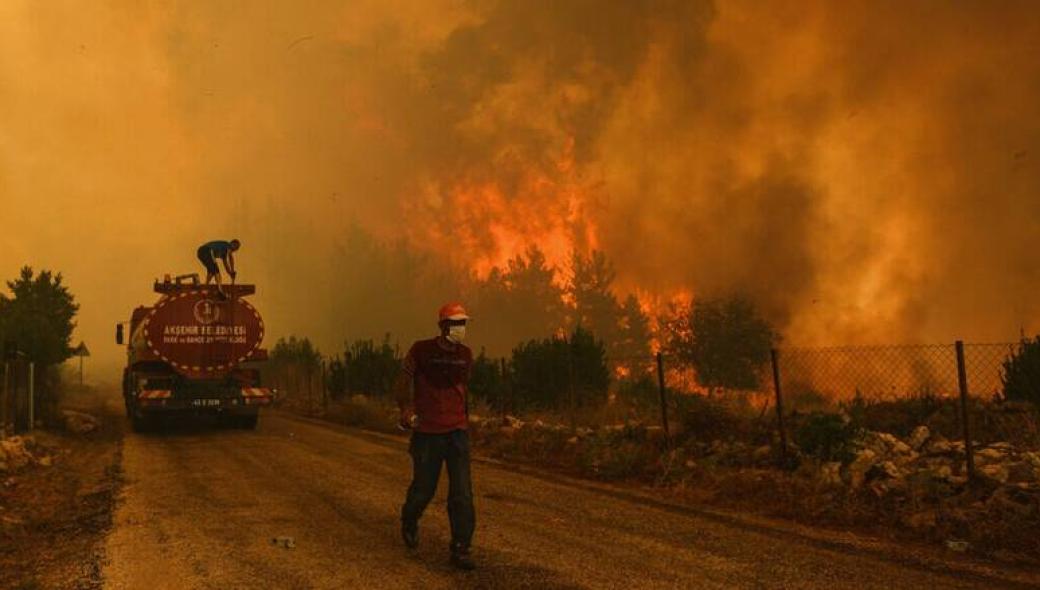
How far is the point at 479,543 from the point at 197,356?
39.8 feet

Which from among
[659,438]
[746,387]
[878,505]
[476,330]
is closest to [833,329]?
[746,387]

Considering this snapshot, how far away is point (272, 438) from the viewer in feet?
52.1

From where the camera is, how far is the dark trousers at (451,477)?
5.61m

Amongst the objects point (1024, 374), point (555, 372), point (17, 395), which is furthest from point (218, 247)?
point (1024, 374)

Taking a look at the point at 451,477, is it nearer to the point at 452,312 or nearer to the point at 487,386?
the point at 452,312

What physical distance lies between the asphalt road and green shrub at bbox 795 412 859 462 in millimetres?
2156

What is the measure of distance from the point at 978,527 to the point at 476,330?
83.0 meters

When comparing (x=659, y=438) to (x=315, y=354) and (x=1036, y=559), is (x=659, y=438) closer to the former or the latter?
(x=1036, y=559)

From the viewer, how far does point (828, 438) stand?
31.0ft

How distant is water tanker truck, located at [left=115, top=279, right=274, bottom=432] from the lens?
1619cm

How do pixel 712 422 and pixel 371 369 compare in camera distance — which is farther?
pixel 371 369

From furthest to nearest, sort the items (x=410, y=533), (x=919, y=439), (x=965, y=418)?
(x=919, y=439), (x=965, y=418), (x=410, y=533)

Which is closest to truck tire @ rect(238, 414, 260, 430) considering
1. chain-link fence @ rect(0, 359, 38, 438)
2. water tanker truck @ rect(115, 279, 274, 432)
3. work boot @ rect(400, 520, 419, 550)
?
water tanker truck @ rect(115, 279, 274, 432)

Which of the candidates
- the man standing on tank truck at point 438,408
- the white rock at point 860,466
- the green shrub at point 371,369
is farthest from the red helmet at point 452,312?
the green shrub at point 371,369
